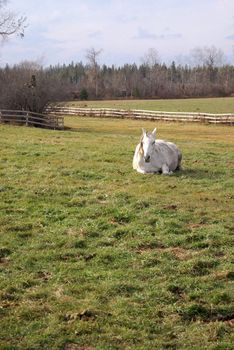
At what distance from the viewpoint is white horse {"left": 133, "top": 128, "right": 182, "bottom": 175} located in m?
15.3

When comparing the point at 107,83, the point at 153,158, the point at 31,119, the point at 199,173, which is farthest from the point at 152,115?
the point at 107,83

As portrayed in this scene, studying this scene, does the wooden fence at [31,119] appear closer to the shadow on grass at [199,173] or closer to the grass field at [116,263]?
the shadow on grass at [199,173]

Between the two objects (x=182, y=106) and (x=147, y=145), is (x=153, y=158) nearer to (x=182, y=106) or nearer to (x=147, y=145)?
(x=147, y=145)

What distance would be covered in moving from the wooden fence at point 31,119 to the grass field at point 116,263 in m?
25.4

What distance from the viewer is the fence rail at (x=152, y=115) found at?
4870 cm

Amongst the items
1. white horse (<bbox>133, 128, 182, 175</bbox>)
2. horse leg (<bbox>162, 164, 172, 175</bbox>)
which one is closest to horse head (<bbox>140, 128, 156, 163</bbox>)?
white horse (<bbox>133, 128, 182, 175</bbox>)

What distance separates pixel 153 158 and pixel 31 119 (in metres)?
25.9

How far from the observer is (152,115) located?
57.4m

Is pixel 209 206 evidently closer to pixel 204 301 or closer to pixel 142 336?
pixel 204 301

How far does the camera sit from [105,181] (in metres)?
14.0

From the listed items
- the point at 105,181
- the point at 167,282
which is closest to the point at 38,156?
the point at 105,181

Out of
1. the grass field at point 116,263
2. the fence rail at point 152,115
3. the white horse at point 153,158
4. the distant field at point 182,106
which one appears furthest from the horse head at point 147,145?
the distant field at point 182,106

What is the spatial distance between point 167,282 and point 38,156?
12.5 meters

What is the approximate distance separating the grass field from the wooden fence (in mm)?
25399
